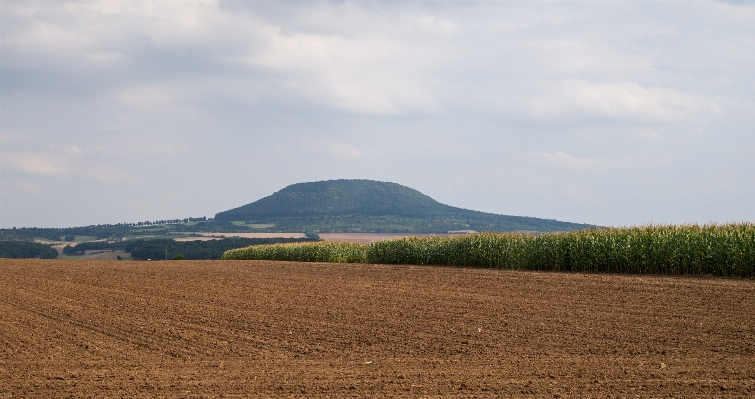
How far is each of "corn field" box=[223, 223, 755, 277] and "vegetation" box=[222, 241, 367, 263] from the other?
627 centimetres

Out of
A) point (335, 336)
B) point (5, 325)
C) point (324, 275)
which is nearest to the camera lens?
point (335, 336)

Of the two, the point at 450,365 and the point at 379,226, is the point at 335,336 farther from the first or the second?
the point at 379,226

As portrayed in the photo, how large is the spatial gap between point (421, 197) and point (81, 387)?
477ft

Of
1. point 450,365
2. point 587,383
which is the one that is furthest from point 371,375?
point 587,383

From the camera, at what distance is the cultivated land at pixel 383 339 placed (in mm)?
8945

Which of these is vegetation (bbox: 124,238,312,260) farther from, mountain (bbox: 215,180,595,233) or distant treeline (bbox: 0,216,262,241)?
mountain (bbox: 215,180,595,233)

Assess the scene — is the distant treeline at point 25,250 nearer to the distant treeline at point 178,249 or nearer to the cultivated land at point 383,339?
the distant treeline at point 178,249

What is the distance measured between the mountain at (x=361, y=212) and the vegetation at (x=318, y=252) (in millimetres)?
64373

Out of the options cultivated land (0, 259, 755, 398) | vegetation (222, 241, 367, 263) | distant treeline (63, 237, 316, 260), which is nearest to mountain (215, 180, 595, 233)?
distant treeline (63, 237, 316, 260)

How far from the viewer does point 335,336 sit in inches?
487

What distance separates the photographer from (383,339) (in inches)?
472

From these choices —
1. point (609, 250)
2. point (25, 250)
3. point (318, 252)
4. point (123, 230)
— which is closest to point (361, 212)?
point (123, 230)

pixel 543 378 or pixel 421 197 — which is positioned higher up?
pixel 421 197

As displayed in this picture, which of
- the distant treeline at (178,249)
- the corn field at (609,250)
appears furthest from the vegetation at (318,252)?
the distant treeline at (178,249)
